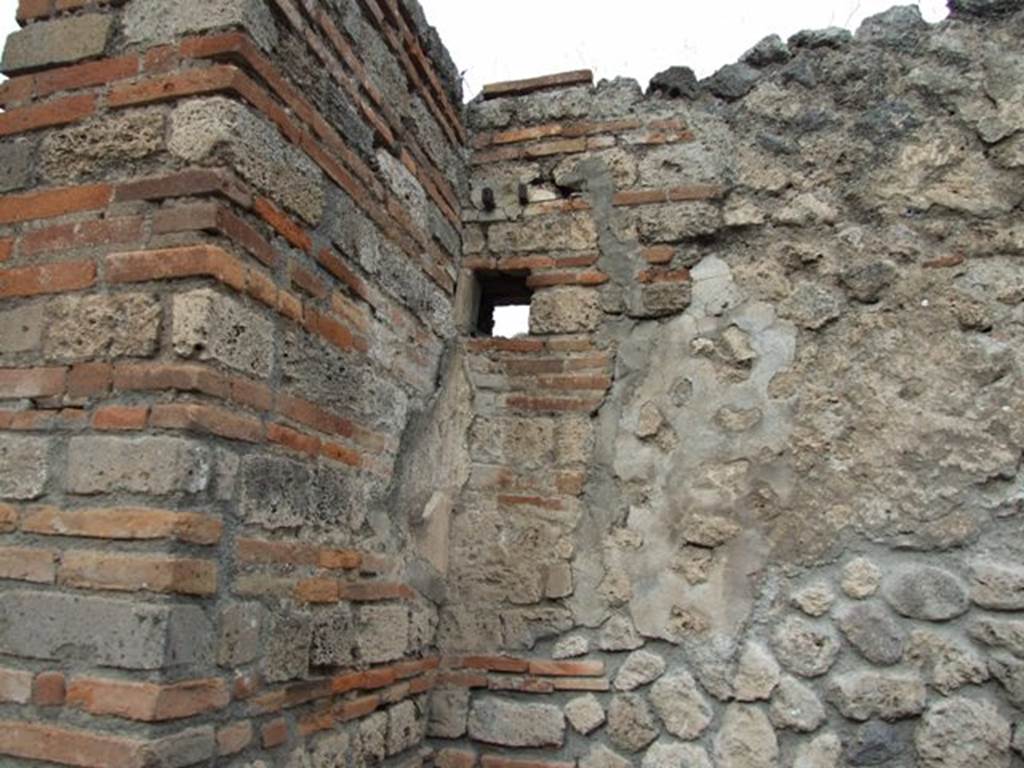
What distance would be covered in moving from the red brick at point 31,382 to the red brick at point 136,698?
63 centimetres

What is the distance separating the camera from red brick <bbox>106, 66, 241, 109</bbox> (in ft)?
6.52

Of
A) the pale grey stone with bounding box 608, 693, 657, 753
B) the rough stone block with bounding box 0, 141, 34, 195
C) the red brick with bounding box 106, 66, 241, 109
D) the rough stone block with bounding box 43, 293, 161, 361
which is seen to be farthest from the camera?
the pale grey stone with bounding box 608, 693, 657, 753

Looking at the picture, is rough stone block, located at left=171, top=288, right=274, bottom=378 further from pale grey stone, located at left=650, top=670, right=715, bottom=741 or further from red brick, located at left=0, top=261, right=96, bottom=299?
pale grey stone, located at left=650, top=670, right=715, bottom=741

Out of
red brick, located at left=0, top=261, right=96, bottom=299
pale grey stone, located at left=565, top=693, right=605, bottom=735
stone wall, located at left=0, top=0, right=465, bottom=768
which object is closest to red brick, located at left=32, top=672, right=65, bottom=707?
stone wall, located at left=0, top=0, right=465, bottom=768

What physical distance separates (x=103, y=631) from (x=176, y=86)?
1221 millimetres

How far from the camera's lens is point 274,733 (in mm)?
2029

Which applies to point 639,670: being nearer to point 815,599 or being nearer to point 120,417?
point 815,599

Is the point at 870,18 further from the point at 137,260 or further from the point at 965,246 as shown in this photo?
the point at 137,260

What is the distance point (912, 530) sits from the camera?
8.55 ft

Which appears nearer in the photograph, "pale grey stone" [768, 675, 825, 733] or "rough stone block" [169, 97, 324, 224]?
"rough stone block" [169, 97, 324, 224]

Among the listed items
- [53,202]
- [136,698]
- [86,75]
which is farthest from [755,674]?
[86,75]

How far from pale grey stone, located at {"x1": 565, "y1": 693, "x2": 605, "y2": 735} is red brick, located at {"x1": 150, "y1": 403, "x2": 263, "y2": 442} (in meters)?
1.47

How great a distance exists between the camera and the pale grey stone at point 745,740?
2568 millimetres

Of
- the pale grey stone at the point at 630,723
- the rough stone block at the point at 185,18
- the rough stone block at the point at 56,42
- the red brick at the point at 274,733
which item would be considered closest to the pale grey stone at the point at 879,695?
the pale grey stone at the point at 630,723
